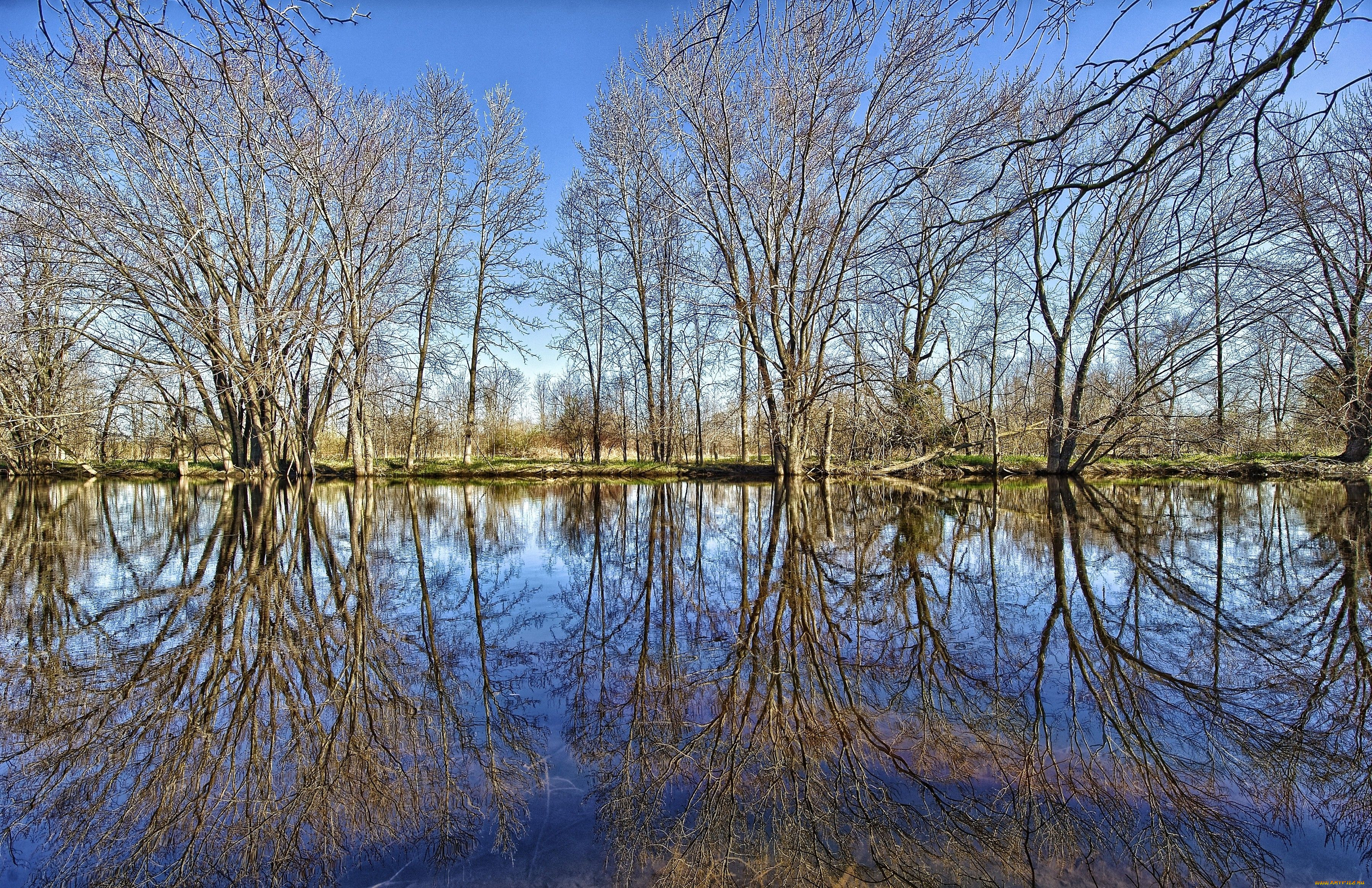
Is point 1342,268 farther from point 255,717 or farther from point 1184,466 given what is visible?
point 255,717

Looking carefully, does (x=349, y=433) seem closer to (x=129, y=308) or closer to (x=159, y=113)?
(x=129, y=308)

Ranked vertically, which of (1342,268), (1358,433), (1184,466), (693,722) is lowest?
(693,722)

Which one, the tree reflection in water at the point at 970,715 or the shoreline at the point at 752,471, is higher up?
the shoreline at the point at 752,471

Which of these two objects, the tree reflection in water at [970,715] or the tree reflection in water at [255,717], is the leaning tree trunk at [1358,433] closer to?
the tree reflection in water at [970,715]

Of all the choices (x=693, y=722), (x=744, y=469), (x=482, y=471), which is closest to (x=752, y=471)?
(x=744, y=469)

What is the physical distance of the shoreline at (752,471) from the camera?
55.1 ft

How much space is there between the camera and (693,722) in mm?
2354

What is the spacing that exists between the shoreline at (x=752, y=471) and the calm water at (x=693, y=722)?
41.0ft

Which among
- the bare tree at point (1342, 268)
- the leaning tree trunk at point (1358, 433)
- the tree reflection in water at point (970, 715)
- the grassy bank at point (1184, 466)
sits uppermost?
the bare tree at point (1342, 268)

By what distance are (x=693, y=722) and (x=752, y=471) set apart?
15.9 meters

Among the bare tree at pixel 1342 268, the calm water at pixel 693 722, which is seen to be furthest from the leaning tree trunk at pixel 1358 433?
the calm water at pixel 693 722

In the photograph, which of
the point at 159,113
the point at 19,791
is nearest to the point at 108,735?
the point at 19,791

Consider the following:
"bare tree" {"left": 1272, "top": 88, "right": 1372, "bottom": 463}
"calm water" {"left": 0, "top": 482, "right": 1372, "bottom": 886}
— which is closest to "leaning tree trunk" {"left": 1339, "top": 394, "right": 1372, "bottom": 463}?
"bare tree" {"left": 1272, "top": 88, "right": 1372, "bottom": 463}

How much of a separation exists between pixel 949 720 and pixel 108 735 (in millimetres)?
3196
